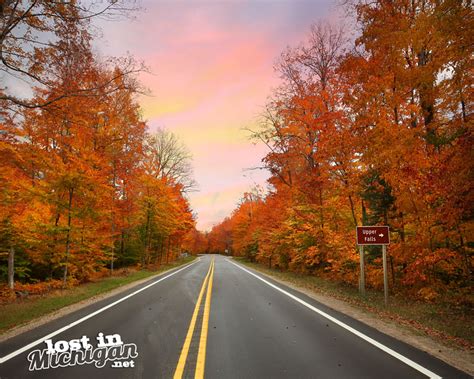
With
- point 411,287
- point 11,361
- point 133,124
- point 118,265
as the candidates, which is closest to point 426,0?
point 411,287

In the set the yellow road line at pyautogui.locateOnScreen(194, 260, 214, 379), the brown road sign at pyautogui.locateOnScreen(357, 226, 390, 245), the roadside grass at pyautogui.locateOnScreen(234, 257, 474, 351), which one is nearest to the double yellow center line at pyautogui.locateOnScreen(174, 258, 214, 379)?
the yellow road line at pyautogui.locateOnScreen(194, 260, 214, 379)

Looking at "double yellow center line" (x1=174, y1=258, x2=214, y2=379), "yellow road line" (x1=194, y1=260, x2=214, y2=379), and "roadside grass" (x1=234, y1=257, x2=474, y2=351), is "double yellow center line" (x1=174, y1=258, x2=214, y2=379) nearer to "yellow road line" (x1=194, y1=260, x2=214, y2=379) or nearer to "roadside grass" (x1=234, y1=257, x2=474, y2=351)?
"yellow road line" (x1=194, y1=260, x2=214, y2=379)

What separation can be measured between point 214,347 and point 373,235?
21.9 feet

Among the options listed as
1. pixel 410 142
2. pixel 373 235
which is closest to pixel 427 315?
pixel 373 235

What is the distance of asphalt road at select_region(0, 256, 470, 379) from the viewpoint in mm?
4344

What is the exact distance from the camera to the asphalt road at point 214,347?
434 cm

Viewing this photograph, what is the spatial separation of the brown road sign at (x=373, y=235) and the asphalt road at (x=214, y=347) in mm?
2761

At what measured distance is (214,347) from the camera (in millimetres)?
5309

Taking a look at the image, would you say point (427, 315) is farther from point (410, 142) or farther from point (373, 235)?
point (410, 142)

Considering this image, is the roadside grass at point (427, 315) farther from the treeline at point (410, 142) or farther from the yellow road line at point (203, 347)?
the yellow road line at point (203, 347)

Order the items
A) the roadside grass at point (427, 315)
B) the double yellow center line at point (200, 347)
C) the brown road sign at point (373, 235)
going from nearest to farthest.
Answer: the double yellow center line at point (200, 347)
the roadside grass at point (427, 315)
the brown road sign at point (373, 235)

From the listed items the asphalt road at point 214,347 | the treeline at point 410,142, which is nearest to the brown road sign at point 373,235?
the treeline at point 410,142

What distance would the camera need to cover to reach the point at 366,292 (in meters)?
12.0

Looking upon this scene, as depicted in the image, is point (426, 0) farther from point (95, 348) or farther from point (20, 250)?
point (20, 250)
